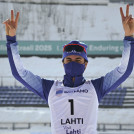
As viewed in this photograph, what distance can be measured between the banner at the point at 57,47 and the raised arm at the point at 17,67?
13.2m

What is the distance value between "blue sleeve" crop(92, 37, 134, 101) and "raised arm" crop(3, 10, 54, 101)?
32 centimetres

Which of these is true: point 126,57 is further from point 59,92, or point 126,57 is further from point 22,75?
point 22,75

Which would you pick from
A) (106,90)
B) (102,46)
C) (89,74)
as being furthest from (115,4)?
(106,90)

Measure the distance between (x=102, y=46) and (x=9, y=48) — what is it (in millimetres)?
13473

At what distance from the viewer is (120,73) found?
69.7 inches

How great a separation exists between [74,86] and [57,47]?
523 inches

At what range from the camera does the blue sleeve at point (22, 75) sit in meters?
1.80

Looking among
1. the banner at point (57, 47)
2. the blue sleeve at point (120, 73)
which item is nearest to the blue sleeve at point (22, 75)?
the blue sleeve at point (120, 73)

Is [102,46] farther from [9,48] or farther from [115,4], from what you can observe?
[9,48]

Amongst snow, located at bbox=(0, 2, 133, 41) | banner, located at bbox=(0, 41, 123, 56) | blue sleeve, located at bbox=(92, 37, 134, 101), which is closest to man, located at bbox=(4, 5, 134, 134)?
blue sleeve, located at bbox=(92, 37, 134, 101)

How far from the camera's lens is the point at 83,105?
181cm

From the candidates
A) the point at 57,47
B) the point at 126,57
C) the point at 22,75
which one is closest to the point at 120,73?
the point at 126,57

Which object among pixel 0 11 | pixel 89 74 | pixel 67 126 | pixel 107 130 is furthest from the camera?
pixel 0 11

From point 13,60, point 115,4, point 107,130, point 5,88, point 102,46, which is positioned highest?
point 115,4
